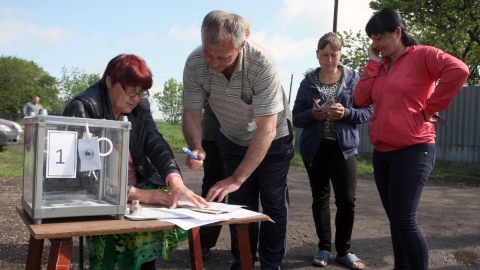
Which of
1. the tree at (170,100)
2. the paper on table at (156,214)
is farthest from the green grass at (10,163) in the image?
the tree at (170,100)

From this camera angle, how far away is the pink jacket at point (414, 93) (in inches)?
113

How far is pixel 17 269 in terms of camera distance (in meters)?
3.59

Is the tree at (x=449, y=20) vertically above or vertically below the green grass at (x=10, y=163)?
above

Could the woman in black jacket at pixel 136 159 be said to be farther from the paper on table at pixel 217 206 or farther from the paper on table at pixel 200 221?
the paper on table at pixel 200 221

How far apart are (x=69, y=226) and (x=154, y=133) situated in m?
0.97

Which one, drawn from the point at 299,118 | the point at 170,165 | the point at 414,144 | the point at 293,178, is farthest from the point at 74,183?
the point at 293,178

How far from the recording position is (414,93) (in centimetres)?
296

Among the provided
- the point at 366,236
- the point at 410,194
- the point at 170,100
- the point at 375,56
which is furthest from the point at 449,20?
the point at 170,100

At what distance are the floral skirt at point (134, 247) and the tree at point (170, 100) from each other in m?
40.5

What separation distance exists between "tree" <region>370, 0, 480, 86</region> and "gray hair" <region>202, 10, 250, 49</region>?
1638cm

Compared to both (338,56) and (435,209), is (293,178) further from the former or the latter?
(338,56)

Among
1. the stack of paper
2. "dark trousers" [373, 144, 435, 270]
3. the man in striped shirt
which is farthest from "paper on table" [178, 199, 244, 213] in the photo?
"dark trousers" [373, 144, 435, 270]

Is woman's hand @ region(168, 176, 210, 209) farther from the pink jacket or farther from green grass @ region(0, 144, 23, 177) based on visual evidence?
green grass @ region(0, 144, 23, 177)

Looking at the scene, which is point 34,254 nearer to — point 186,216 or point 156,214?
point 156,214
